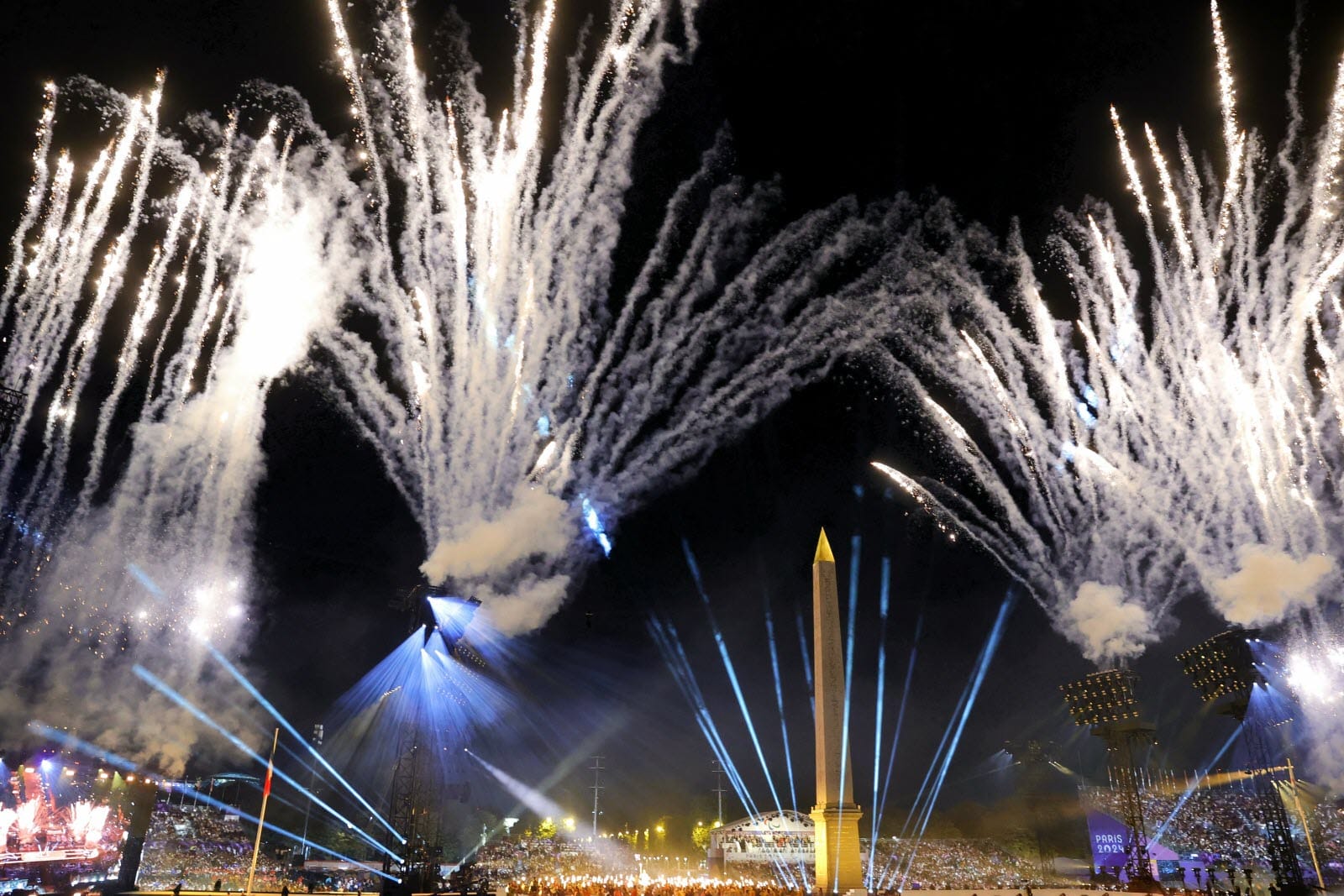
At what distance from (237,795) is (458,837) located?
17834mm

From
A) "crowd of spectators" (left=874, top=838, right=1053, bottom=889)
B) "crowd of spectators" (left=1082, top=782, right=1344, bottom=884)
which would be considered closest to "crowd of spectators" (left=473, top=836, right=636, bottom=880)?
"crowd of spectators" (left=874, top=838, right=1053, bottom=889)

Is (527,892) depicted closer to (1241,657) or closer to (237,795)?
(1241,657)

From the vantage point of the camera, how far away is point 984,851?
211 ft

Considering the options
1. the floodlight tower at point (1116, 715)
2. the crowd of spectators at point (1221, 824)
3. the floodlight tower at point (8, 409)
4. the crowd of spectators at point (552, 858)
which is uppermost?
the floodlight tower at point (8, 409)

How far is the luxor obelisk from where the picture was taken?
97.7 feet

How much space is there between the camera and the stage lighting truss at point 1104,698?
4003cm

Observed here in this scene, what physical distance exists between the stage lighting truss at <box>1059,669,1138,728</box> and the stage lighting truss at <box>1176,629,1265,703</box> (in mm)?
3112

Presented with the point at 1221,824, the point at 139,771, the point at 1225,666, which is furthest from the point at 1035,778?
the point at 139,771

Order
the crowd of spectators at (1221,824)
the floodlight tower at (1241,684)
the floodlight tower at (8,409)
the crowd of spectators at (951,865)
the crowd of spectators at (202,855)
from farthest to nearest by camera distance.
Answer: the crowd of spectators at (951,865) → the crowd of spectators at (1221,824) → the crowd of spectators at (202,855) → the floodlight tower at (1241,684) → the floodlight tower at (8,409)

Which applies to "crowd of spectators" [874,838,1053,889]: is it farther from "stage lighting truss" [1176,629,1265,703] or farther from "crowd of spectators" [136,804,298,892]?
"crowd of spectators" [136,804,298,892]

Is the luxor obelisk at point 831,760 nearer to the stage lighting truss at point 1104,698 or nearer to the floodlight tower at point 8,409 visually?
the stage lighting truss at point 1104,698

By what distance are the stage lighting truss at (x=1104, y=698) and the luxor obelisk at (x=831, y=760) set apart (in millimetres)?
15933

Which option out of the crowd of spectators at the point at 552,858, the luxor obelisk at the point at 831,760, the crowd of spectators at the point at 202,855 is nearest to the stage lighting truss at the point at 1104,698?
the luxor obelisk at the point at 831,760

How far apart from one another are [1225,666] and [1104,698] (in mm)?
6453
